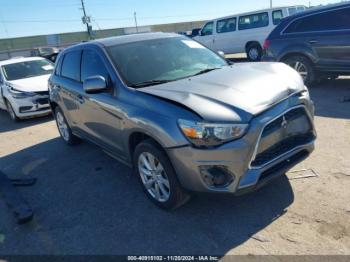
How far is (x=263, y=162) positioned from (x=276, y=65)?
1535 mm

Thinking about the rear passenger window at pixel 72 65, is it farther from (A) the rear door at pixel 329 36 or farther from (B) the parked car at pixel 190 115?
(A) the rear door at pixel 329 36

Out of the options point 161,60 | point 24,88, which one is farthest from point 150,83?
point 24,88

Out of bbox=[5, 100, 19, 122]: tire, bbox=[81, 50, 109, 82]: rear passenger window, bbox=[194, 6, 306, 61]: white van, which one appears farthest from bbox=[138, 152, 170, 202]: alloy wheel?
bbox=[194, 6, 306, 61]: white van

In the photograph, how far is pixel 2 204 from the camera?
4.48m

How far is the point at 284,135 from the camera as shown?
132 inches

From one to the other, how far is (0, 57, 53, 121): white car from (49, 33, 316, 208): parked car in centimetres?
454

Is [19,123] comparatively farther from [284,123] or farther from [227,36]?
[227,36]

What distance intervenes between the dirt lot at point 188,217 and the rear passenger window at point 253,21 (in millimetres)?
10031

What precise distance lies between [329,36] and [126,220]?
630 cm

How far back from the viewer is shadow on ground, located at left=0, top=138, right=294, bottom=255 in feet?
10.6

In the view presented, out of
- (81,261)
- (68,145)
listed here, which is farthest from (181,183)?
(68,145)

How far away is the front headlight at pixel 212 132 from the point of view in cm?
301

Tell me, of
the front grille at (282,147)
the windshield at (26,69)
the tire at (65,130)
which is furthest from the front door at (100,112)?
the windshield at (26,69)

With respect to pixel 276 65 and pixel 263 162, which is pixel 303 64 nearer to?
pixel 276 65
